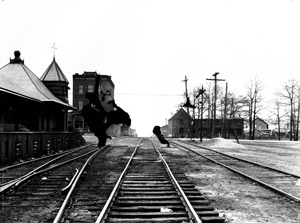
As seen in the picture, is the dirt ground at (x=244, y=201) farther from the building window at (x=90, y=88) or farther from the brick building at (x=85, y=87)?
the building window at (x=90, y=88)

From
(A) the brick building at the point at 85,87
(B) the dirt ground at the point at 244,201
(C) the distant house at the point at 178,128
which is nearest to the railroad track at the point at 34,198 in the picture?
(A) the brick building at the point at 85,87

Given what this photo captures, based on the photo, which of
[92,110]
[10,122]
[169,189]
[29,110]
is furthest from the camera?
[29,110]

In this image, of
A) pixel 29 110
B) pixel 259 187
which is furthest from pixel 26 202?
pixel 29 110

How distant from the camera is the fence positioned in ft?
42.6

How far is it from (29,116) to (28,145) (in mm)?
6594

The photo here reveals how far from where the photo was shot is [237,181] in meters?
9.44

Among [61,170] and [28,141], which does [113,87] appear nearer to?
[61,170]

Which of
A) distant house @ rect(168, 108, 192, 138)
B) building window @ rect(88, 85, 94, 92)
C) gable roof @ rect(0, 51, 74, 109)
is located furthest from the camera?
distant house @ rect(168, 108, 192, 138)

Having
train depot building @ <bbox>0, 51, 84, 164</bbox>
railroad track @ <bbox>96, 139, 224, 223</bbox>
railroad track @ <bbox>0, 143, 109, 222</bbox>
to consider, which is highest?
train depot building @ <bbox>0, 51, 84, 164</bbox>

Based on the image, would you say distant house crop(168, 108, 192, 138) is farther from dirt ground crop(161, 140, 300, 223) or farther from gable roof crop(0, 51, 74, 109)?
dirt ground crop(161, 140, 300, 223)

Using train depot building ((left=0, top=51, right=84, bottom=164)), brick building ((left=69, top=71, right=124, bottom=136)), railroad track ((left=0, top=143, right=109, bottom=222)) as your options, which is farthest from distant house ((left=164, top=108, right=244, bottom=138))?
brick building ((left=69, top=71, right=124, bottom=136))

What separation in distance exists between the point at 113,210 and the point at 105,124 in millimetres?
1910

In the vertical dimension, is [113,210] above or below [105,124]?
below

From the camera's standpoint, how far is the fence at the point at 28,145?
13.0 m
